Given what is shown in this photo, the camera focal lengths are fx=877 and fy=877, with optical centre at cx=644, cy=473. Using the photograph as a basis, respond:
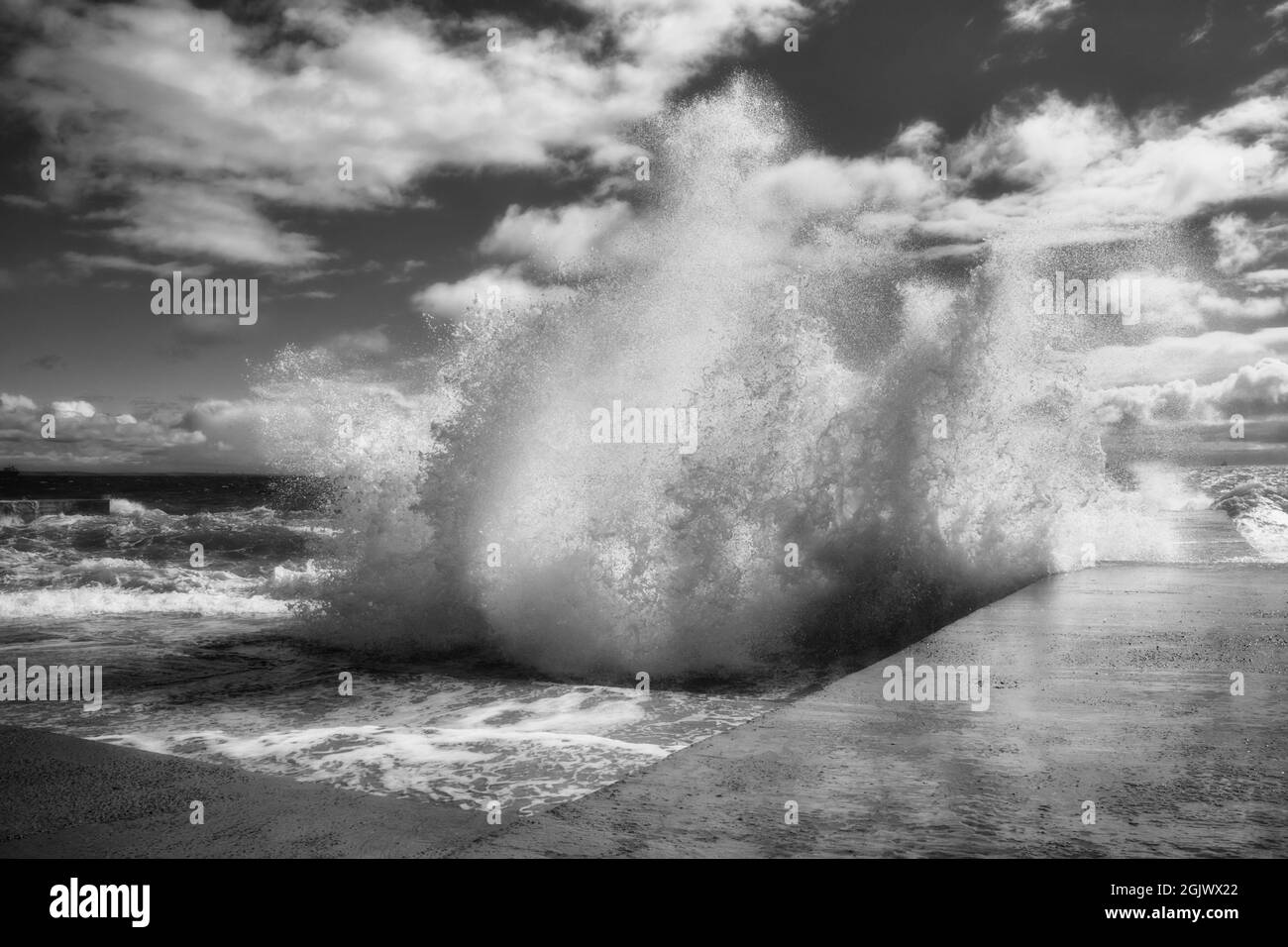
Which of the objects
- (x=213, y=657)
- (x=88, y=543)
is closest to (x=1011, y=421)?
(x=213, y=657)

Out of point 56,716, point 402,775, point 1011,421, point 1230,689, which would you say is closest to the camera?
point 402,775

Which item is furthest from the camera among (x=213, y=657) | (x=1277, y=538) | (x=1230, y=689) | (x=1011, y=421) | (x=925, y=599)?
(x=1277, y=538)

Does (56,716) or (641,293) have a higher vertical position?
(641,293)

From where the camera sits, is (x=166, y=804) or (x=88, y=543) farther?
(x=88, y=543)

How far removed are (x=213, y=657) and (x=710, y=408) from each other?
17.1 ft

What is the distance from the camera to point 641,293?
9.89 m

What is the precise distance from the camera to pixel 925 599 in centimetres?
934

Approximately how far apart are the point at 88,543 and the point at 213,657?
15.1 metres

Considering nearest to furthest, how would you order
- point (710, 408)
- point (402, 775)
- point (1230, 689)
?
point (402, 775), point (1230, 689), point (710, 408)

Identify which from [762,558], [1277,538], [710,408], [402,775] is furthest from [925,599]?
[1277,538]

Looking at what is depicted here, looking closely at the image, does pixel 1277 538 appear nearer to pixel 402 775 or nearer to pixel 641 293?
pixel 641 293

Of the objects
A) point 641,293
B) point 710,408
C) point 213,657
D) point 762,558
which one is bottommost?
point 213,657

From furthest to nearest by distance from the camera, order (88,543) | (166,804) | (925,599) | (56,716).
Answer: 1. (88,543)
2. (925,599)
3. (56,716)
4. (166,804)
